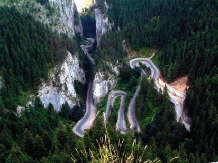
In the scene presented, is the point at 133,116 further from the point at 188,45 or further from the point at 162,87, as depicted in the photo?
the point at 188,45

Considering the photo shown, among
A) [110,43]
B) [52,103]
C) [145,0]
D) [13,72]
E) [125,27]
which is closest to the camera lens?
[13,72]

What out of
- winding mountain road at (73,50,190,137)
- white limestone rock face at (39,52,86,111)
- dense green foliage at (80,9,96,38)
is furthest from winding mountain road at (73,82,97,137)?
dense green foliage at (80,9,96,38)

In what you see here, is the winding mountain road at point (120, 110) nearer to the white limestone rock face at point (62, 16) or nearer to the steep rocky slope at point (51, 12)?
the steep rocky slope at point (51, 12)

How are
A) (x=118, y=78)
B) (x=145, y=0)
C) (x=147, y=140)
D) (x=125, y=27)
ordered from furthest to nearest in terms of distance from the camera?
(x=145, y=0)
(x=125, y=27)
(x=118, y=78)
(x=147, y=140)

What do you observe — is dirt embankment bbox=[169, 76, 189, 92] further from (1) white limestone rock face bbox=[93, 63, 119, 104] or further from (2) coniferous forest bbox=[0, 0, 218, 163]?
(1) white limestone rock face bbox=[93, 63, 119, 104]

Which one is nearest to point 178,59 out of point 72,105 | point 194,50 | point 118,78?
point 194,50

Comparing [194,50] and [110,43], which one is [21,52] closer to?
[110,43]
